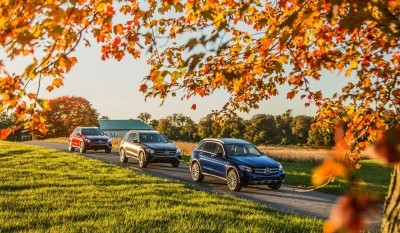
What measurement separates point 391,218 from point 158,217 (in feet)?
17.0

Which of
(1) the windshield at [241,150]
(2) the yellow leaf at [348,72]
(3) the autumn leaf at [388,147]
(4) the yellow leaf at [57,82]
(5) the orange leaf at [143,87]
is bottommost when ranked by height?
(1) the windshield at [241,150]

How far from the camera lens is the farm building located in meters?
125

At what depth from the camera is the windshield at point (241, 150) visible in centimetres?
1428

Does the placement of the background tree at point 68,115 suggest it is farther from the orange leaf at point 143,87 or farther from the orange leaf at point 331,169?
the orange leaf at point 331,169

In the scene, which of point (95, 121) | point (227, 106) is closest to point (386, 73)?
point (227, 106)

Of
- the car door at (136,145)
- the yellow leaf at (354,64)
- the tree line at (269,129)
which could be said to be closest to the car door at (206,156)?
the car door at (136,145)

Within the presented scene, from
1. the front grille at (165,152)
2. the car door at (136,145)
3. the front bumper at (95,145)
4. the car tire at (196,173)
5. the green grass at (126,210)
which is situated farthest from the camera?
the front bumper at (95,145)

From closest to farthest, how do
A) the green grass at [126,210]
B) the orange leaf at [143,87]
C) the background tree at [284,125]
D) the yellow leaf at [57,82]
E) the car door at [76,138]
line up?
the yellow leaf at [57,82], the orange leaf at [143,87], the green grass at [126,210], the car door at [76,138], the background tree at [284,125]

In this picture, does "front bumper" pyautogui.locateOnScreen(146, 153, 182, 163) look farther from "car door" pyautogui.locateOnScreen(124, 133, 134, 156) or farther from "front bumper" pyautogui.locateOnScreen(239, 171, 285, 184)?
"front bumper" pyautogui.locateOnScreen(239, 171, 285, 184)

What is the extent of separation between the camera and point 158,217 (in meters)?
8.62

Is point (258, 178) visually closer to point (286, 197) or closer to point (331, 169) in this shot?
point (286, 197)

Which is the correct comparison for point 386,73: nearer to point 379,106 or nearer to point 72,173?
point 379,106

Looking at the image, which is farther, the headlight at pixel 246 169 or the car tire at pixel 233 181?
the car tire at pixel 233 181

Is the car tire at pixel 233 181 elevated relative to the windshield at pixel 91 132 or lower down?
lower down
